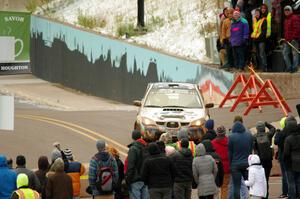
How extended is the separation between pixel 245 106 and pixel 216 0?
8.89 meters

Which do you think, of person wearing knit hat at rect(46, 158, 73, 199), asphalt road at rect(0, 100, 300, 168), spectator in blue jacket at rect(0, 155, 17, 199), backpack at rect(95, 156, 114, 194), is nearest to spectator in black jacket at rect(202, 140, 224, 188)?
backpack at rect(95, 156, 114, 194)

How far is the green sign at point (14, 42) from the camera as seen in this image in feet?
68.9

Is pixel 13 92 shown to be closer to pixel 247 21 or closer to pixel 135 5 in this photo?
pixel 135 5

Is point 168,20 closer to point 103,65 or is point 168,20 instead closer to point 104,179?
point 103,65

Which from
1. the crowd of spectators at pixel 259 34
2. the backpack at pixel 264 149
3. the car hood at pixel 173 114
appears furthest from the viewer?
the crowd of spectators at pixel 259 34

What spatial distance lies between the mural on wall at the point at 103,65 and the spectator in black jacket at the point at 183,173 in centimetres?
1629

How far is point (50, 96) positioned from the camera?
43562 mm

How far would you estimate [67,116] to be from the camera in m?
34.3

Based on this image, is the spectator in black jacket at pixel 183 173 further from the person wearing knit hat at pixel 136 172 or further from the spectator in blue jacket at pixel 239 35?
the spectator in blue jacket at pixel 239 35

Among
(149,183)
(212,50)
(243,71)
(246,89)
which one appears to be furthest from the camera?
(212,50)

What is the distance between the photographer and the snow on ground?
135 ft

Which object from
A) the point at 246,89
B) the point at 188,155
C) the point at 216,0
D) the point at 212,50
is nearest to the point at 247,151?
the point at 188,155

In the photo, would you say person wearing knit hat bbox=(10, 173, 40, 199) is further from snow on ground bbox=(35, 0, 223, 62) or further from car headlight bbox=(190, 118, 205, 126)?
snow on ground bbox=(35, 0, 223, 62)

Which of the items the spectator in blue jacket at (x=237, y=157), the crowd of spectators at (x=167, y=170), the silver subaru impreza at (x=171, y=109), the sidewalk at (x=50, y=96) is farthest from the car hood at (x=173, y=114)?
the sidewalk at (x=50, y=96)
